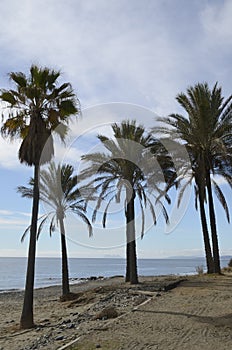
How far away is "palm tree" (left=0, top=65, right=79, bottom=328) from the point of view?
45.0 feet

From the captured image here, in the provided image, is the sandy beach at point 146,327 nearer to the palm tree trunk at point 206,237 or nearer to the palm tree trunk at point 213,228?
the palm tree trunk at point 213,228

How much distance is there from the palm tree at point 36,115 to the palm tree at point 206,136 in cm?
900

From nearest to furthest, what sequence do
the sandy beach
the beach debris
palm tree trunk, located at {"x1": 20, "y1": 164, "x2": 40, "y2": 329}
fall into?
the sandy beach → the beach debris → palm tree trunk, located at {"x1": 20, "y1": 164, "x2": 40, "y2": 329}

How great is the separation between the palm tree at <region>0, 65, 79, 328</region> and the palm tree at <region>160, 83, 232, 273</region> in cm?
900

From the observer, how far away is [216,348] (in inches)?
288

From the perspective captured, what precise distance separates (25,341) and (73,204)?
12757 millimetres

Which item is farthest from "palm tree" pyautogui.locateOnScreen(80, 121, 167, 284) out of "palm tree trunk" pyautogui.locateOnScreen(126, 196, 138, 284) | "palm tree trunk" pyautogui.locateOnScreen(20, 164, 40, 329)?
"palm tree trunk" pyautogui.locateOnScreen(20, 164, 40, 329)

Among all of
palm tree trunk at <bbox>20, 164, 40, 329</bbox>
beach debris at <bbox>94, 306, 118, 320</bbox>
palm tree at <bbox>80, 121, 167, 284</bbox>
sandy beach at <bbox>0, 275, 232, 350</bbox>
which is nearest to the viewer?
sandy beach at <bbox>0, 275, 232, 350</bbox>

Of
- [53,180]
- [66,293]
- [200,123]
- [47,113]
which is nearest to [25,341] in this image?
[47,113]

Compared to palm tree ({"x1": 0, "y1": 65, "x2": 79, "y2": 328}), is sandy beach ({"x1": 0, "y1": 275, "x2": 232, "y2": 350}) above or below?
below

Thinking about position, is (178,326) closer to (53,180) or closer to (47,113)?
(47,113)

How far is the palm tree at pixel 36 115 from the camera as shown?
539 inches

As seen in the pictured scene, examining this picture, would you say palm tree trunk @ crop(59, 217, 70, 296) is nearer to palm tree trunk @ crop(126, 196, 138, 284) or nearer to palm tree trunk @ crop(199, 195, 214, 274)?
palm tree trunk @ crop(126, 196, 138, 284)

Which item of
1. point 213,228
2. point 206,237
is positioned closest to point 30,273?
point 213,228
